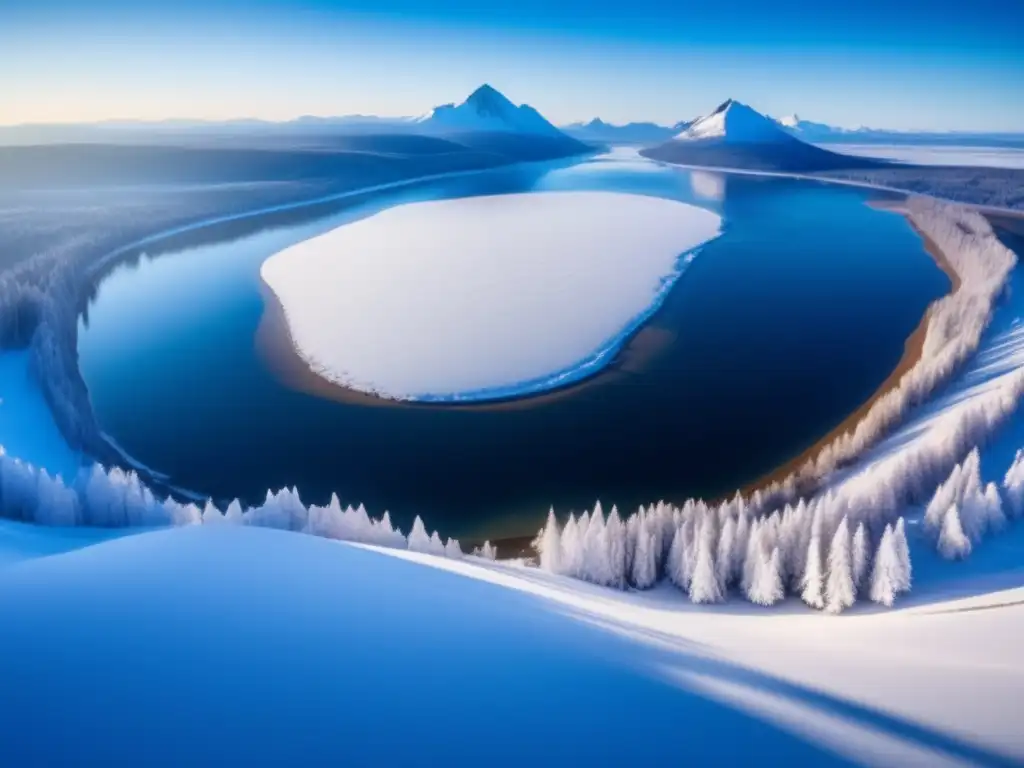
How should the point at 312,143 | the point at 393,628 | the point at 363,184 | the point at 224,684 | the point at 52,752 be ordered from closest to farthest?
1. the point at 52,752
2. the point at 224,684
3. the point at 393,628
4. the point at 363,184
5. the point at 312,143

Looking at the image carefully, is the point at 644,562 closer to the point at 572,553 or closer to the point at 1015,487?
the point at 572,553

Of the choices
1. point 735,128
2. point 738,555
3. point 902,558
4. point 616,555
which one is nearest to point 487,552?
point 616,555

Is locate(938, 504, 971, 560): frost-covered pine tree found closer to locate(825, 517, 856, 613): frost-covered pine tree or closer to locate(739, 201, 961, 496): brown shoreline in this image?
locate(825, 517, 856, 613): frost-covered pine tree

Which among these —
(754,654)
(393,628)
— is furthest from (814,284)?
(393,628)

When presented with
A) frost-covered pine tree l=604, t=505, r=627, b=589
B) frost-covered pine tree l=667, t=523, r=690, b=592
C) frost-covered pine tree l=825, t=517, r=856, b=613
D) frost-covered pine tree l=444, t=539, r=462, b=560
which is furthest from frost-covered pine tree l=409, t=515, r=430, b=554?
frost-covered pine tree l=825, t=517, r=856, b=613

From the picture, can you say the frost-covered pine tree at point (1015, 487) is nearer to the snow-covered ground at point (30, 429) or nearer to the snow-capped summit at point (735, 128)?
the snow-covered ground at point (30, 429)

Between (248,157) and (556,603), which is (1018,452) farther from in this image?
(248,157)
